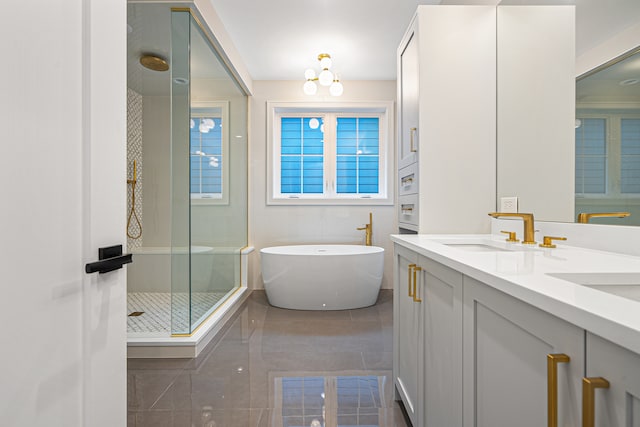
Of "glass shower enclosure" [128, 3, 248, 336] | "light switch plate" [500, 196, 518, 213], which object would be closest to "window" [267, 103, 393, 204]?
"glass shower enclosure" [128, 3, 248, 336]

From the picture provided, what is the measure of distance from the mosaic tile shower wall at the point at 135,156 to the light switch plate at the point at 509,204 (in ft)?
9.46

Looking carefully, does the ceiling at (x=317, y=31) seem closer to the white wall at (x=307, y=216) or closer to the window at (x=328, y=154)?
the white wall at (x=307, y=216)

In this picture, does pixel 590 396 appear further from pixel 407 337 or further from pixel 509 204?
pixel 509 204

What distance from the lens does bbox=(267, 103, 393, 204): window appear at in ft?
13.8

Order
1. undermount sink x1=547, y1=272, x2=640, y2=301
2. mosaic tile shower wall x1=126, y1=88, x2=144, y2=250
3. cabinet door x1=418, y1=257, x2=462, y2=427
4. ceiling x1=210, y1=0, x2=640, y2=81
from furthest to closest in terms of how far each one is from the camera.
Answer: mosaic tile shower wall x1=126, y1=88, x2=144, y2=250
ceiling x1=210, y1=0, x2=640, y2=81
cabinet door x1=418, y1=257, x2=462, y2=427
undermount sink x1=547, y1=272, x2=640, y2=301

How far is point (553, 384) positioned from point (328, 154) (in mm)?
3849

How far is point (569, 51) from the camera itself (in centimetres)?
134

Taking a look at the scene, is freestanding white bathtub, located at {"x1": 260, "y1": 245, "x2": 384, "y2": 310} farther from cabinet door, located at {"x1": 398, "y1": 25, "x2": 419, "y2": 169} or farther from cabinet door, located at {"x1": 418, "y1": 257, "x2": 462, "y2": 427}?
cabinet door, located at {"x1": 418, "y1": 257, "x2": 462, "y2": 427}

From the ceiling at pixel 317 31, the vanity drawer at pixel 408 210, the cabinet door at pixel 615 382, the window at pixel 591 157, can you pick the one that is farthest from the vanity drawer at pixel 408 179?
the cabinet door at pixel 615 382

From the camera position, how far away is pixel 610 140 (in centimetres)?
112

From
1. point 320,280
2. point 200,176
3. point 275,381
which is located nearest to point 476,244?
point 275,381

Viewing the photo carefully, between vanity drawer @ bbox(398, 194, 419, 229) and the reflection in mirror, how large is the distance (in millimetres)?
738

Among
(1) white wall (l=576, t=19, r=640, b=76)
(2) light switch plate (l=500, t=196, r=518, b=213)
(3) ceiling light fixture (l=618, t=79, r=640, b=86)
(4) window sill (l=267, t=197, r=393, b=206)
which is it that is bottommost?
(2) light switch plate (l=500, t=196, r=518, b=213)

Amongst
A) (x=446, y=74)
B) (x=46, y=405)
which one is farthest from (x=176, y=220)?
(x=446, y=74)
